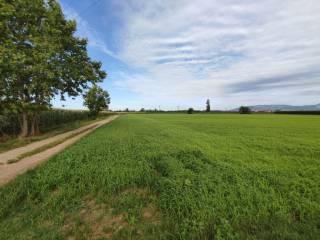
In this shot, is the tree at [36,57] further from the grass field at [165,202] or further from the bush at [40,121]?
the grass field at [165,202]

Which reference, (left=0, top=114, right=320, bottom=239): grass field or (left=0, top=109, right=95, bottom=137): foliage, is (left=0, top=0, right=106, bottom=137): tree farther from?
(left=0, top=114, right=320, bottom=239): grass field

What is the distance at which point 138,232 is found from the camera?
2.86 meters

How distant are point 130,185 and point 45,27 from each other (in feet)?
49.6

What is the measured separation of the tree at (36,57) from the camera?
10.2 metres

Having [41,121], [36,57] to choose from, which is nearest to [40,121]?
[41,121]

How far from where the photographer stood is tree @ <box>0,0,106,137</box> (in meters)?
10.2

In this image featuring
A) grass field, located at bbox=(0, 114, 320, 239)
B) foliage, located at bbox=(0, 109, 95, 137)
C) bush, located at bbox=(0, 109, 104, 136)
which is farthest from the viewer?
foliage, located at bbox=(0, 109, 95, 137)

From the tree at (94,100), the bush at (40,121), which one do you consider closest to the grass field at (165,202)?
the bush at (40,121)

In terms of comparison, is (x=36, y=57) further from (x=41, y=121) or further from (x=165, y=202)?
(x=41, y=121)

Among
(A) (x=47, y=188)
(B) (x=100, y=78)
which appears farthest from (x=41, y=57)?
(A) (x=47, y=188)

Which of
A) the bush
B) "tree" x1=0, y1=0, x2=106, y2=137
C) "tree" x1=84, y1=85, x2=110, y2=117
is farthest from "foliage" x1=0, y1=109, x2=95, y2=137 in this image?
"tree" x1=84, y1=85, x2=110, y2=117

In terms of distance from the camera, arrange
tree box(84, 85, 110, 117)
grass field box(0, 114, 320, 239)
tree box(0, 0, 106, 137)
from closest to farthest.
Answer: grass field box(0, 114, 320, 239) < tree box(0, 0, 106, 137) < tree box(84, 85, 110, 117)

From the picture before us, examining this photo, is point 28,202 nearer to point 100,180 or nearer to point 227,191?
point 100,180

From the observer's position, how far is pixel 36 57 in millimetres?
11359
